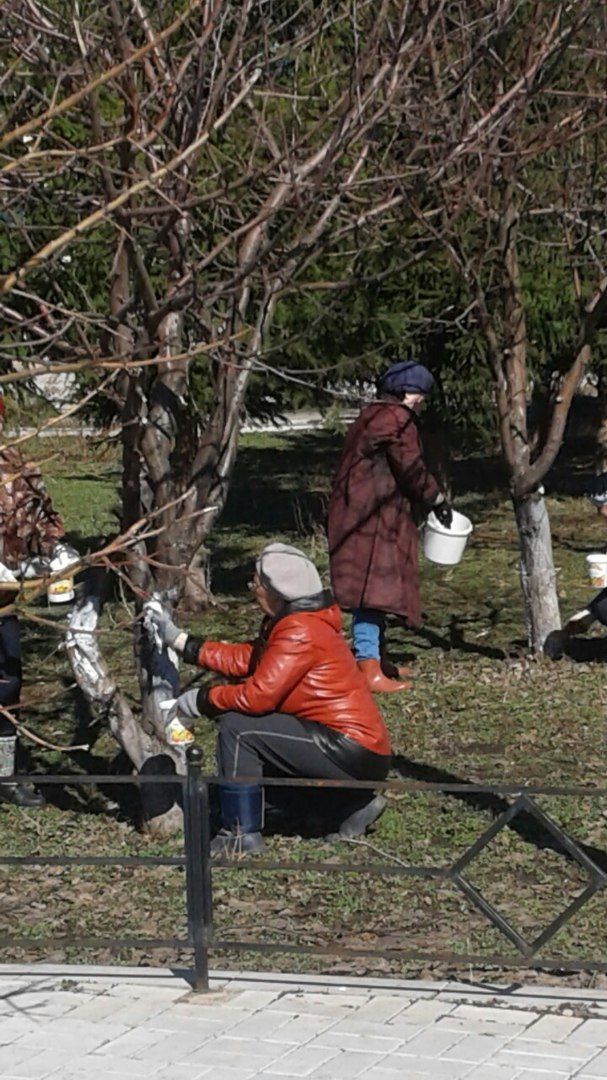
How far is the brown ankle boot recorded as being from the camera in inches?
362

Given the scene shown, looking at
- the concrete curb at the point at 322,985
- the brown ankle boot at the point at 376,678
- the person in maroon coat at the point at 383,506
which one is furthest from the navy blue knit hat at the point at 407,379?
the concrete curb at the point at 322,985

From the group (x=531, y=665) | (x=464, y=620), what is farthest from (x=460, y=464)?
(x=531, y=665)

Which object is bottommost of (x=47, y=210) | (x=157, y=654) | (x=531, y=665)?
(x=531, y=665)

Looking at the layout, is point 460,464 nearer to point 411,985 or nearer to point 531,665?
point 531,665

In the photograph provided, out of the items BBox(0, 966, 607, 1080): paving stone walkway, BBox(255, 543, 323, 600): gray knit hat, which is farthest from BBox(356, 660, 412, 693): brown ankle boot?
BBox(0, 966, 607, 1080): paving stone walkway

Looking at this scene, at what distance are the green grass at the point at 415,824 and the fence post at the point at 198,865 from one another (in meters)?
0.51

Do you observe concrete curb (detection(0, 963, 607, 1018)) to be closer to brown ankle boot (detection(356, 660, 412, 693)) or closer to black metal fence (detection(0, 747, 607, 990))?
black metal fence (detection(0, 747, 607, 990))

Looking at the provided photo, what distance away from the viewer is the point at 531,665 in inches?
396

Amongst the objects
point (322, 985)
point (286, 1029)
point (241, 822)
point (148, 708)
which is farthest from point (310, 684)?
point (286, 1029)

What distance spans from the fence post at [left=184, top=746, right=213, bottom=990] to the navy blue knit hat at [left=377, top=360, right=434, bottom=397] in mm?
3392

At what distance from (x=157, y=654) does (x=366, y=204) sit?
2.41 meters

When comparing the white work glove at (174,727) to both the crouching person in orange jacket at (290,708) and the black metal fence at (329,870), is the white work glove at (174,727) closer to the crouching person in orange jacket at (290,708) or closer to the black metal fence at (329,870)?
the crouching person in orange jacket at (290,708)

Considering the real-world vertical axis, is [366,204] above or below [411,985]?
above

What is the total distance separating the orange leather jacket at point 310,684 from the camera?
684 cm
